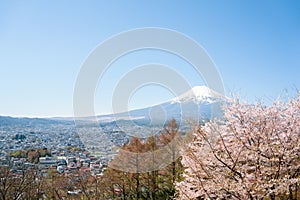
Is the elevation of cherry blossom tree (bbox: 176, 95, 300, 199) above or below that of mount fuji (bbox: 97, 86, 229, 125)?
below

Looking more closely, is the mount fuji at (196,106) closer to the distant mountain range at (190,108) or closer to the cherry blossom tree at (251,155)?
the distant mountain range at (190,108)

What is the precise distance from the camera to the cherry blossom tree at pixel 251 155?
16.2 ft

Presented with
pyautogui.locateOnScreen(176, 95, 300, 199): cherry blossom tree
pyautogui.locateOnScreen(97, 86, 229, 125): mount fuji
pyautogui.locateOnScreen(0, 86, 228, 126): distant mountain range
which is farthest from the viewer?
pyautogui.locateOnScreen(0, 86, 228, 126): distant mountain range

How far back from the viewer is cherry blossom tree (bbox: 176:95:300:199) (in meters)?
4.93

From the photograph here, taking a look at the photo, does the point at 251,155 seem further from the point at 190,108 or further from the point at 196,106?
the point at 190,108

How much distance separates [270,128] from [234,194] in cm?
141

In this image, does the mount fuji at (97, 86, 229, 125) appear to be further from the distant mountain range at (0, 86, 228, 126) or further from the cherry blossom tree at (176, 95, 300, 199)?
the cherry blossom tree at (176, 95, 300, 199)

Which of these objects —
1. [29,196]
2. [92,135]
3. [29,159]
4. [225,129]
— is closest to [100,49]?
[225,129]

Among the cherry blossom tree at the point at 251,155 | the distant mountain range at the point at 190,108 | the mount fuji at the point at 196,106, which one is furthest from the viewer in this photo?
the distant mountain range at the point at 190,108

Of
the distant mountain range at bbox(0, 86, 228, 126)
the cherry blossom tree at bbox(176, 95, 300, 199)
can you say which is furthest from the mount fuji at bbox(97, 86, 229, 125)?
the cherry blossom tree at bbox(176, 95, 300, 199)

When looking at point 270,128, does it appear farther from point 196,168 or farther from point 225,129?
point 196,168

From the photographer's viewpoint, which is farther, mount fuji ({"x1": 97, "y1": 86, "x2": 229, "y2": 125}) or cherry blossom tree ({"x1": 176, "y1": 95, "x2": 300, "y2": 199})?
mount fuji ({"x1": 97, "y1": 86, "x2": 229, "y2": 125})

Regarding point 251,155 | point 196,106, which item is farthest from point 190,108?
point 251,155

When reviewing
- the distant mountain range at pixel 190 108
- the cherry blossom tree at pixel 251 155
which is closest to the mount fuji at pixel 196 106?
the distant mountain range at pixel 190 108
